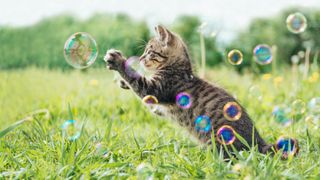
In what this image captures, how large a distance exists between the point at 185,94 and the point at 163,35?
1.79ft

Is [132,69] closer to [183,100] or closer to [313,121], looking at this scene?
[183,100]

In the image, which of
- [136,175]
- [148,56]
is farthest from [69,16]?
[136,175]

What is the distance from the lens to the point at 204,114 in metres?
4.38

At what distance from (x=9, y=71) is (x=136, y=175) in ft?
23.3

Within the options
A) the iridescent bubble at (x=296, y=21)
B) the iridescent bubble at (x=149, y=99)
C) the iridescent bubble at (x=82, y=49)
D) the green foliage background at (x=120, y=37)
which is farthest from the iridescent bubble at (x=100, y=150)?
the green foliage background at (x=120, y=37)

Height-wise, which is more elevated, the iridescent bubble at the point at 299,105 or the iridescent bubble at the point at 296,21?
the iridescent bubble at the point at 296,21

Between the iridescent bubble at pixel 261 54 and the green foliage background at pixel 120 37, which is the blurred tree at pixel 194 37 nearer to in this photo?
the green foliage background at pixel 120 37

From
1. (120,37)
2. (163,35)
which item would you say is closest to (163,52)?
(163,35)

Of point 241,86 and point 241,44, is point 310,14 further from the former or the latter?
point 241,86

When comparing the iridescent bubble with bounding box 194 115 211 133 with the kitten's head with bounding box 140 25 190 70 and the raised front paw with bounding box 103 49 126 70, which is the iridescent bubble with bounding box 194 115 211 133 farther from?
the raised front paw with bounding box 103 49 126 70

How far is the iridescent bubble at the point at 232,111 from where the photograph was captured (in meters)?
4.25

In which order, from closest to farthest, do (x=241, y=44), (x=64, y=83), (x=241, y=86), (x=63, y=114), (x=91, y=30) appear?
(x=63, y=114) → (x=241, y=86) → (x=64, y=83) → (x=91, y=30) → (x=241, y=44)

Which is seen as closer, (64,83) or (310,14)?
(64,83)

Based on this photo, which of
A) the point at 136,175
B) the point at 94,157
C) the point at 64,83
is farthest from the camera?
the point at 64,83
